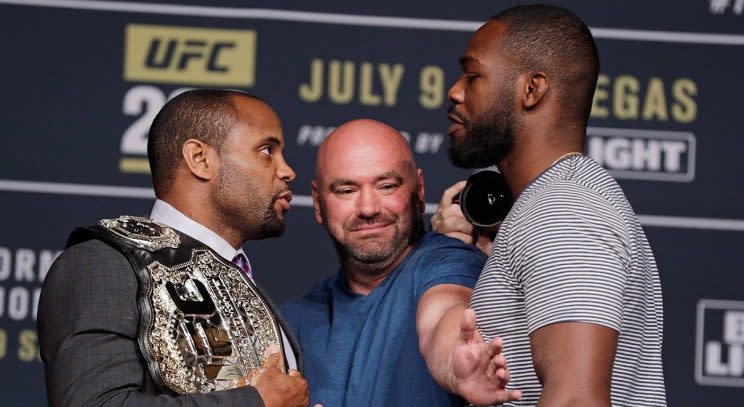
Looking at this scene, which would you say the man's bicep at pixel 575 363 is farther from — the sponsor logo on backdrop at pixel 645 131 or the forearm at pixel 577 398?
the sponsor logo on backdrop at pixel 645 131

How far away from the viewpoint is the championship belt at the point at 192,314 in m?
1.91

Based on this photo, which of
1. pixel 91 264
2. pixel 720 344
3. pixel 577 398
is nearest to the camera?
pixel 577 398

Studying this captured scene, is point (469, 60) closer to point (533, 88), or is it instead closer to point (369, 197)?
point (533, 88)

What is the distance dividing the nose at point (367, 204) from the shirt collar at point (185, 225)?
0.91 ft

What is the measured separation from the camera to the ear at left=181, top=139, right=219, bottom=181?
222 centimetres

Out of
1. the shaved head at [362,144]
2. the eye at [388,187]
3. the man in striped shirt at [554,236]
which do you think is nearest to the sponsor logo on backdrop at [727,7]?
the shaved head at [362,144]

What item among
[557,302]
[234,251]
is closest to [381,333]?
[234,251]

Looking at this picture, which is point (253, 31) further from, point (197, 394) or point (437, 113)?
point (197, 394)

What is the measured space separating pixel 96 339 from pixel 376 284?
678mm

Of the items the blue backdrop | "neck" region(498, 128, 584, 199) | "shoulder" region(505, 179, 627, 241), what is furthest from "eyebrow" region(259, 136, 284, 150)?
the blue backdrop

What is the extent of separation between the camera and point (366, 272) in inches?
92.7

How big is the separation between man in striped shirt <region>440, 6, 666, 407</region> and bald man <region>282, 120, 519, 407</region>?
0.25m

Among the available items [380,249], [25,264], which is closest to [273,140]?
[380,249]

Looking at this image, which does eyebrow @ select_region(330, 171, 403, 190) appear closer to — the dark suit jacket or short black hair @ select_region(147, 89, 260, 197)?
short black hair @ select_region(147, 89, 260, 197)
